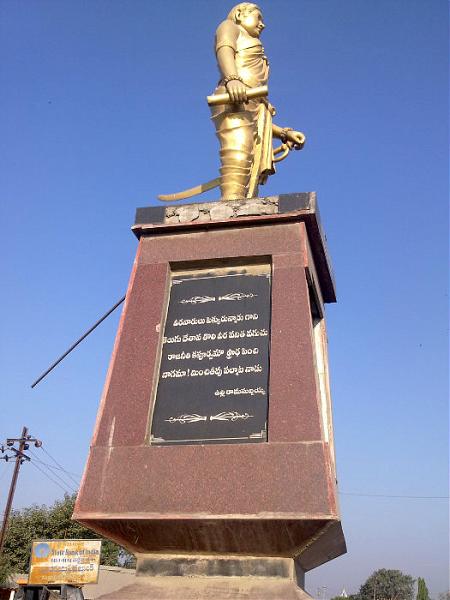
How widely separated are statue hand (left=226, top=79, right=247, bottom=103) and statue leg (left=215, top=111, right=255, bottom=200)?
0.62 metres

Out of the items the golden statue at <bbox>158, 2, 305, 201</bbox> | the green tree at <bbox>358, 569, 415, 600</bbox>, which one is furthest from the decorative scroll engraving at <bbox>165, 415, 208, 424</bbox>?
the green tree at <bbox>358, 569, 415, 600</bbox>

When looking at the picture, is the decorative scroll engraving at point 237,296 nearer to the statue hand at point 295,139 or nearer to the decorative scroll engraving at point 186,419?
the decorative scroll engraving at point 186,419

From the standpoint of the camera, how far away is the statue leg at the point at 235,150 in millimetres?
8141

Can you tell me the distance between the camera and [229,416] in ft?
18.2

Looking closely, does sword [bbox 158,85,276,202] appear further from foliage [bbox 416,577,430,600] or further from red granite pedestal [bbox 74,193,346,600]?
foliage [bbox 416,577,430,600]

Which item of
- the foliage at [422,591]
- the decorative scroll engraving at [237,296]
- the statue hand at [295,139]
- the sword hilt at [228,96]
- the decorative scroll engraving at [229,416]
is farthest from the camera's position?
the foliage at [422,591]

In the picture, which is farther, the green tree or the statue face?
the green tree

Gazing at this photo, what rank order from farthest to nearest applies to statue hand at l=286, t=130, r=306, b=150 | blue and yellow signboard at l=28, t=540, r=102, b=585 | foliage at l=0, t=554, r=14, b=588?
foliage at l=0, t=554, r=14, b=588
blue and yellow signboard at l=28, t=540, r=102, b=585
statue hand at l=286, t=130, r=306, b=150

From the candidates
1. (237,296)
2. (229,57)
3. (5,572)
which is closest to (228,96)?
(229,57)

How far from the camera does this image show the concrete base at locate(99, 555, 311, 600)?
4.83m

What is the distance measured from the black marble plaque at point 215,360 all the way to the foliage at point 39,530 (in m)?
26.6

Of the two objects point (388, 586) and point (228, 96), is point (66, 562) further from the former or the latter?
point (388, 586)

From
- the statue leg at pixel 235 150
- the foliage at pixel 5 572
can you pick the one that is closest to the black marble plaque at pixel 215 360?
the statue leg at pixel 235 150

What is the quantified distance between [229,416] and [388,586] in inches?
2963
